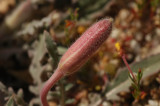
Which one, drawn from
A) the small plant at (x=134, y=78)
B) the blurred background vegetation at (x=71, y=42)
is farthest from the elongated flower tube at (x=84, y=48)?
the blurred background vegetation at (x=71, y=42)

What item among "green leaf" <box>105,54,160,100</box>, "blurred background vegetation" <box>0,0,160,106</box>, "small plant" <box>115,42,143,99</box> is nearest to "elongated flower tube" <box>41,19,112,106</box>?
"small plant" <box>115,42,143,99</box>

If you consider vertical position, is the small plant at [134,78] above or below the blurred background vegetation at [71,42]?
below

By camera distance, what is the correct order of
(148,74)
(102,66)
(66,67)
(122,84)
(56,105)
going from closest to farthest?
(66,67) < (148,74) < (122,84) < (56,105) < (102,66)

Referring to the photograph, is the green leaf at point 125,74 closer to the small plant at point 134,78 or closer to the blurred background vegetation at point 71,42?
the blurred background vegetation at point 71,42

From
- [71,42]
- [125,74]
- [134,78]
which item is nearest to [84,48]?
[134,78]

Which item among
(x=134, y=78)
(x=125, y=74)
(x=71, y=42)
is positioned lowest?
(x=134, y=78)

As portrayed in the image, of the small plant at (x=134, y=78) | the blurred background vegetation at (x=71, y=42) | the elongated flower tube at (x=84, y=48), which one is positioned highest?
the blurred background vegetation at (x=71, y=42)

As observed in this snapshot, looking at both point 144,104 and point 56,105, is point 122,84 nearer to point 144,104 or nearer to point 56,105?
point 144,104

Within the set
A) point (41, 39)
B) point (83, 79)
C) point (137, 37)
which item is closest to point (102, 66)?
point (83, 79)

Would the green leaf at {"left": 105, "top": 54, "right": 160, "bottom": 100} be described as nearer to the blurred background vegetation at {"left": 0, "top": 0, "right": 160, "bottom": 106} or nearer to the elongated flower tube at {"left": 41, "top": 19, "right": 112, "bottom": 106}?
the blurred background vegetation at {"left": 0, "top": 0, "right": 160, "bottom": 106}

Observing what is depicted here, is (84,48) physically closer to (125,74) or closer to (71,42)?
(125,74)

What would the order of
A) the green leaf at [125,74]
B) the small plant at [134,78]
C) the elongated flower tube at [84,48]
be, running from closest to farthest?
the elongated flower tube at [84,48]
the small plant at [134,78]
the green leaf at [125,74]
